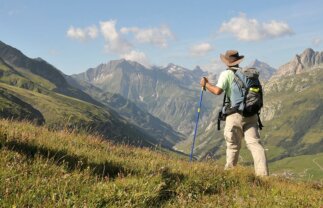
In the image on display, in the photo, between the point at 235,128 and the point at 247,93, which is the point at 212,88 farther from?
the point at 235,128

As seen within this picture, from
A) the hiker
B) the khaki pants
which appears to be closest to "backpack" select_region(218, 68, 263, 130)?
the hiker

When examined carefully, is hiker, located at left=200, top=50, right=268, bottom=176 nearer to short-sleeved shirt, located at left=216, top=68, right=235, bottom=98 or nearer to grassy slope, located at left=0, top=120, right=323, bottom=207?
short-sleeved shirt, located at left=216, top=68, right=235, bottom=98

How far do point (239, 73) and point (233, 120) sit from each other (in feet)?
4.49

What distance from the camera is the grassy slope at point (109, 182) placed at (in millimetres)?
5570

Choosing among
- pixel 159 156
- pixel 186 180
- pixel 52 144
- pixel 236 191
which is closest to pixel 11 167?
pixel 52 144

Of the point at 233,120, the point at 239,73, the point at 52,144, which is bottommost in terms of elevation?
the point at 52,144

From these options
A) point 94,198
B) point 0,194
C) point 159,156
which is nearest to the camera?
point 0,194

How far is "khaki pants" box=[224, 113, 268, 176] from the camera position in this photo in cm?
1077

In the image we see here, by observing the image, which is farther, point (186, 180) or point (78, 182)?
point (186, 180)

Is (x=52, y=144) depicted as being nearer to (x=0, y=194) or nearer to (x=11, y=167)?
(x=11, y=167)

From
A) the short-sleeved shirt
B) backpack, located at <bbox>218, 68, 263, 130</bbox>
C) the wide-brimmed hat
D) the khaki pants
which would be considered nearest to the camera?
backpack, located at <bbox>218, 68, 263, 130</bbox>

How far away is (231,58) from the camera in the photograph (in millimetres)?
11523

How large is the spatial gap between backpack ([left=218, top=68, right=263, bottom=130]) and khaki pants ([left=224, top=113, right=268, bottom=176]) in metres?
0.25

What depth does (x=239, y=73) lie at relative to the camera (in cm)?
1108
